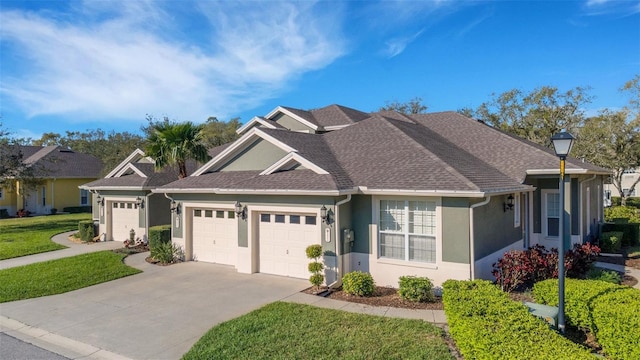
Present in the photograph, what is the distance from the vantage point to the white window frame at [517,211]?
45.0 ft

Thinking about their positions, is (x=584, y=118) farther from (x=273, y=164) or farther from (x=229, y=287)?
(x=229, y=287)

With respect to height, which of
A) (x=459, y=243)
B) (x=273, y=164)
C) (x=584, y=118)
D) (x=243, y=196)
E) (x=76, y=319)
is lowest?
(x=76, y=319)

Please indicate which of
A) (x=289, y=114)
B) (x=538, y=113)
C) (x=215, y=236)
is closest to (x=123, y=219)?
(x=215, y=236)

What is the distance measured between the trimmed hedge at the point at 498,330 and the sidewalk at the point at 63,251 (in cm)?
1670

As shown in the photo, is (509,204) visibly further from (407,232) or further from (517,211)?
(407,232)

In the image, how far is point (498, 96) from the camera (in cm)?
3712

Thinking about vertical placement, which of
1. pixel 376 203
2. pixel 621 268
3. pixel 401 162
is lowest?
pixel 621 268

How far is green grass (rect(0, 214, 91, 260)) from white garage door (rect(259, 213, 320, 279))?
1223cm

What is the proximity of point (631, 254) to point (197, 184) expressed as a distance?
715 inches

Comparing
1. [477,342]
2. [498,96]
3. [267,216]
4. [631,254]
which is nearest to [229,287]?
[267,216]

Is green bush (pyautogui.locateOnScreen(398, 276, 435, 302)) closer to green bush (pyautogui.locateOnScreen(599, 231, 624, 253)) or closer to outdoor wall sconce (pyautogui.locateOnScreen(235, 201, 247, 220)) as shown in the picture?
outdoor wall sconce (pyautogui.locateOnScreen(235, 201, 247, 220))

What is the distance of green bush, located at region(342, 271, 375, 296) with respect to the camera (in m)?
10.6

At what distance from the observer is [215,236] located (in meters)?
15.2

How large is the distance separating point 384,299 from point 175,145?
12.3m
